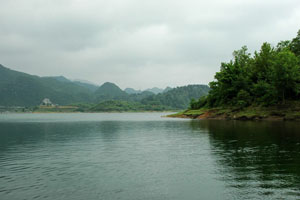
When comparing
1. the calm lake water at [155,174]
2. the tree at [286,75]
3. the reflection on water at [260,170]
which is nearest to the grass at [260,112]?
the tree at [286,75]

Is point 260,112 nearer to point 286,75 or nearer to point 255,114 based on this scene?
point 255,114

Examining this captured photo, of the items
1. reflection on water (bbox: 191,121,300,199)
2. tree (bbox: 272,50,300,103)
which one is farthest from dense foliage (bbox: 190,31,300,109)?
reflection on water (bbox: 191,121,300,199)

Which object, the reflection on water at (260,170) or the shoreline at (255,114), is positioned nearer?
the reflection on water at (260,170)

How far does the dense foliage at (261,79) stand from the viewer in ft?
320

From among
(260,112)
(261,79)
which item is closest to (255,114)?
(260,112)

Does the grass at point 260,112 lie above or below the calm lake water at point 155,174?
above

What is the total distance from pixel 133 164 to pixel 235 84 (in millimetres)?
115420

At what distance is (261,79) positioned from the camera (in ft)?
411

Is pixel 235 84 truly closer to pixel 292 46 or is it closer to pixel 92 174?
pixel 292 46

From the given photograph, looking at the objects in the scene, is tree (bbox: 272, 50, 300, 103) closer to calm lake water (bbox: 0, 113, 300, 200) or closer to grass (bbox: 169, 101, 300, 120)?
grass (bbox: 169, 101, 300, 120)

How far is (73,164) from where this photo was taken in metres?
26.8

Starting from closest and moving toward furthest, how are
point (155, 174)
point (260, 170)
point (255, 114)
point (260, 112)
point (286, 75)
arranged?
point (155, 174), point (260, 170), point (286, 75), point (255, 114), point (260, 112)

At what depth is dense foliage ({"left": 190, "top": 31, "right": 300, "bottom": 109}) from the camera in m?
97.6

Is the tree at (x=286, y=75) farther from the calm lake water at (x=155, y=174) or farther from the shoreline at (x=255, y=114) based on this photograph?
the calm lake water at (x=155, y=174)
